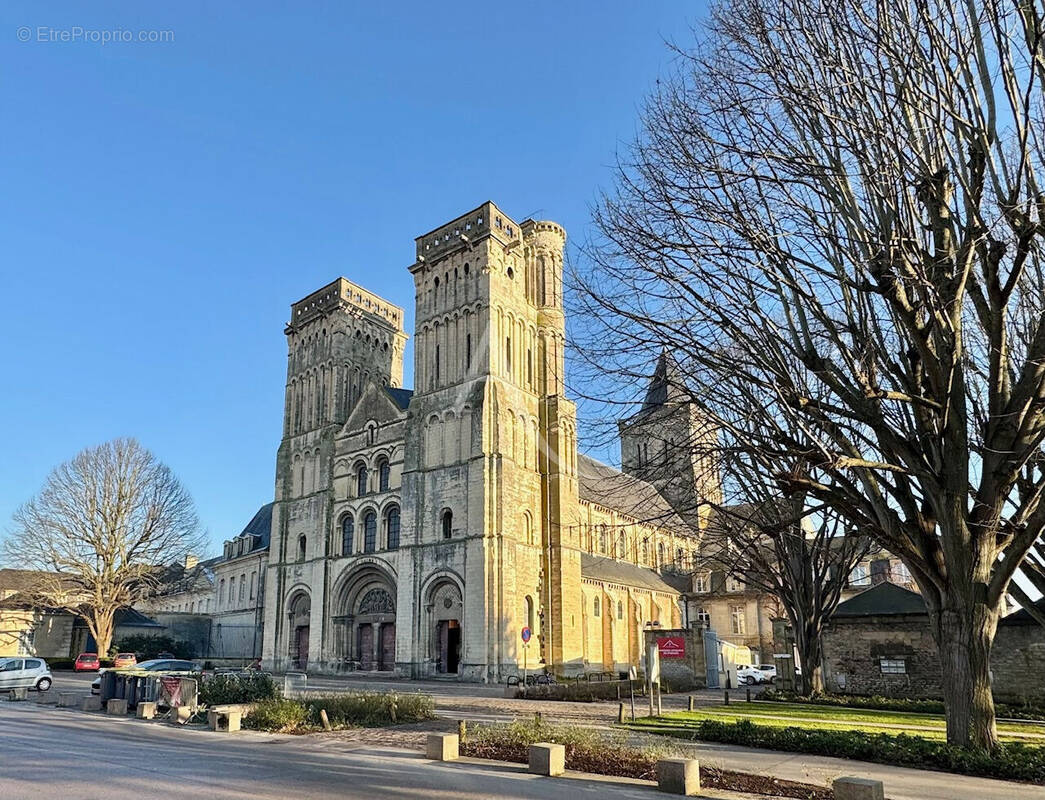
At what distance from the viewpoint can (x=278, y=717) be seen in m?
15.1

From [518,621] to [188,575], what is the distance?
55129mm

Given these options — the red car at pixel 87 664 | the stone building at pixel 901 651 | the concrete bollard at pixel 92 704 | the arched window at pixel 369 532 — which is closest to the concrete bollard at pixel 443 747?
the concrete bollard at pixel 92 704

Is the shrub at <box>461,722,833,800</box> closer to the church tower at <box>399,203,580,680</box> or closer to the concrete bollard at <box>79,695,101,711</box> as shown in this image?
the concrete bollard at <box>79,695,101,711</box>

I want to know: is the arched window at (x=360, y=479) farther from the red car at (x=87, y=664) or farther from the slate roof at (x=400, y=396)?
the red car at (x=87, y=664)

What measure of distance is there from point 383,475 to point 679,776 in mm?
34898

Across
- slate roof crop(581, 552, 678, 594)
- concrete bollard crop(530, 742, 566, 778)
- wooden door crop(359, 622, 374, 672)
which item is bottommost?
wooden door crop(359, 622, 374, 672)

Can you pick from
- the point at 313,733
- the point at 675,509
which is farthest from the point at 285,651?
the point at 675,509

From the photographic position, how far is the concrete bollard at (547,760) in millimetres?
10250

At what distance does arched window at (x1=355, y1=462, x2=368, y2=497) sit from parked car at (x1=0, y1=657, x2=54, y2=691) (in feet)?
61.1

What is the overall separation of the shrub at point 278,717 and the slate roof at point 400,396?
28.1m

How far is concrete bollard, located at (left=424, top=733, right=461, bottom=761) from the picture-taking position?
1139 cm

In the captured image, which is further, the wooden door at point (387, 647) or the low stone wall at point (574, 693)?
the wooden door at point (387, 647)

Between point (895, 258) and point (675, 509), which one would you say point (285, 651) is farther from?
point (895, 258)

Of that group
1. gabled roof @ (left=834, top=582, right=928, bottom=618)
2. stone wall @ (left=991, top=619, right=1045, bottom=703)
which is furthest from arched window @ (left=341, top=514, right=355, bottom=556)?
stone wall @ (left=991, top=619, right=1045, bottom=703)
